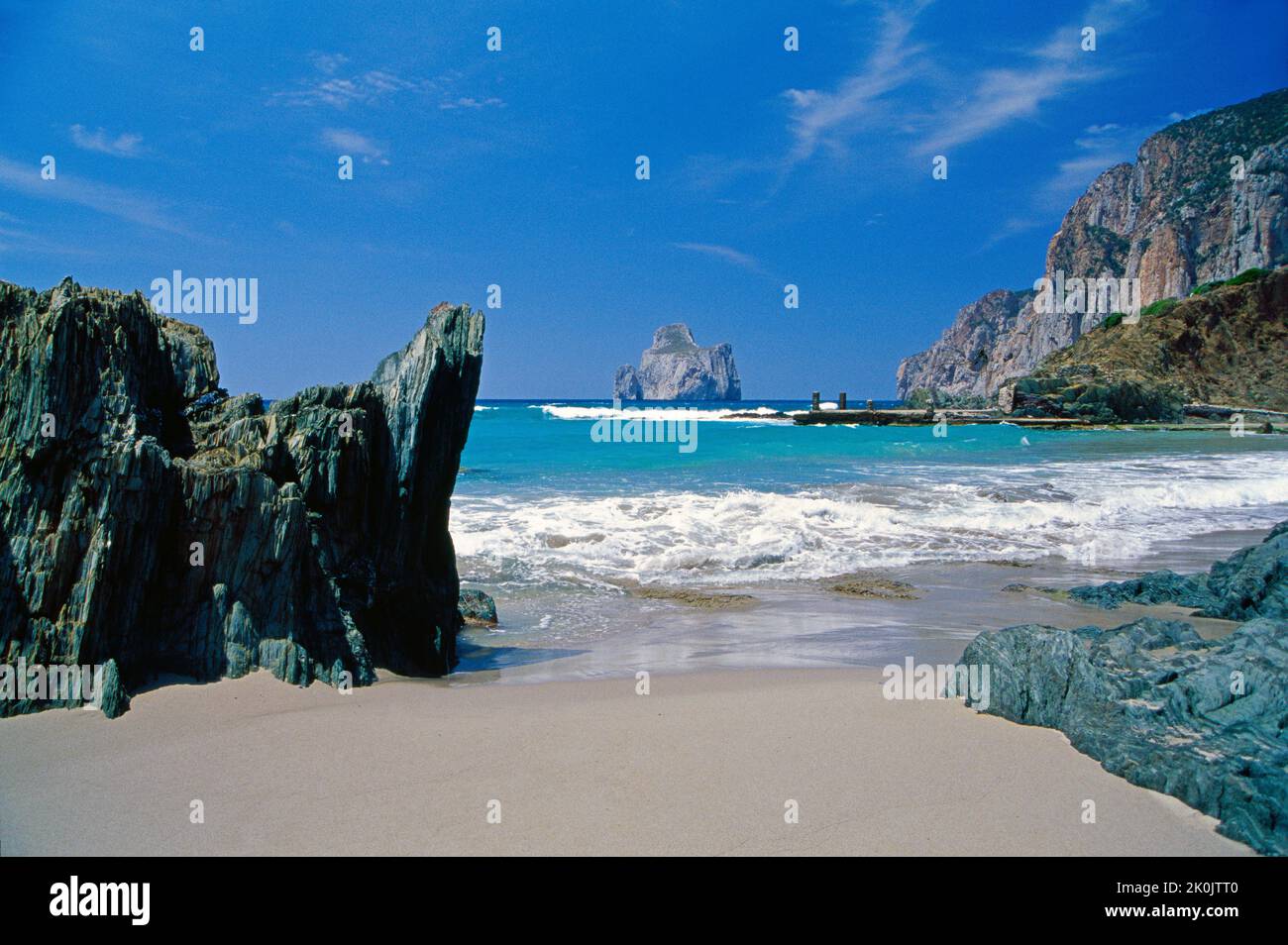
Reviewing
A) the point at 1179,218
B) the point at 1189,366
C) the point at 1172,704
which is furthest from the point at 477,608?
the point at 1179,218

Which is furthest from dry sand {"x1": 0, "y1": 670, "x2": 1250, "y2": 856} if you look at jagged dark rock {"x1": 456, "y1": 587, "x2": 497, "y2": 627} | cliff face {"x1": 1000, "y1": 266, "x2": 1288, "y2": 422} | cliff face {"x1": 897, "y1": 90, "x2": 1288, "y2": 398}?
cliff face {"x1": 897, "y1": 90, "x2": 1288, "y2": 398}

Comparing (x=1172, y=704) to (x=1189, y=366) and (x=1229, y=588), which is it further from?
(x=1189, y=366)

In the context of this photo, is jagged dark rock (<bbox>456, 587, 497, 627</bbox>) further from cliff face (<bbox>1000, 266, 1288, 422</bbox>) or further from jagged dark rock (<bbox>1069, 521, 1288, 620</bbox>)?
cliff face (<bbox>1000, 266, 1288, 422</bbox>)

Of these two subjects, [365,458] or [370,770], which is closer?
[370,770]

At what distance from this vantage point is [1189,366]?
6900 centimetres

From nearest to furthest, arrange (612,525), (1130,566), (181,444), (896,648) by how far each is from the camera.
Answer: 1. (181,444)
2. (896,648)
3. (1130,566)
4. (612,525)

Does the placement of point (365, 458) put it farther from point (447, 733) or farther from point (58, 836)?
point (58, 836)

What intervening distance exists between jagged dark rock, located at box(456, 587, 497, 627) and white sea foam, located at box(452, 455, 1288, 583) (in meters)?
2.34

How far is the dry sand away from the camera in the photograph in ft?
9.92

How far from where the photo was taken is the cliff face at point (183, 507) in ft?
13.5

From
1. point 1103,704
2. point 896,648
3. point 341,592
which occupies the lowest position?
point 896,648

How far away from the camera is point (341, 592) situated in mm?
5434

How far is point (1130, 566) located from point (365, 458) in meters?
10.5
